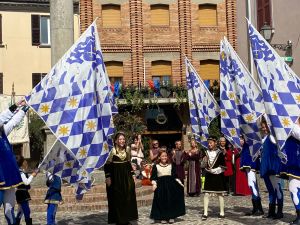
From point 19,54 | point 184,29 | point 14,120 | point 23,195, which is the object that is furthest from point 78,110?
point 19,54

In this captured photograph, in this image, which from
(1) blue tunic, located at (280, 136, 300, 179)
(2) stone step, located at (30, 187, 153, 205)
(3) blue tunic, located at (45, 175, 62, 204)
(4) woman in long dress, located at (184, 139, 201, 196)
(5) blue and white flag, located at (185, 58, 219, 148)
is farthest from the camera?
(4) woman in long dress, located at (184, 139, 201, 196)

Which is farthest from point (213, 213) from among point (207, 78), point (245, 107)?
point (207, 78)

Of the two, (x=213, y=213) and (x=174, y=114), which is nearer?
(x=213, y=213)

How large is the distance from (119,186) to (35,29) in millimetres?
25326

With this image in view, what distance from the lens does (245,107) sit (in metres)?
10.6

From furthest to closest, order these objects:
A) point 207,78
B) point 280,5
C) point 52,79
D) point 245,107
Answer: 1. point 207,78
2. point 280,5
3. point 245,107
4. point 52,79

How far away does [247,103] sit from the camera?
10633mm

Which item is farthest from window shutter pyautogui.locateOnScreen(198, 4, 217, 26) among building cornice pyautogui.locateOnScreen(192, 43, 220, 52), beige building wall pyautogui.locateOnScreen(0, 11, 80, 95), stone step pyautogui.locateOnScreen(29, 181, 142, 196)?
stone step pyautogui.locateOnScreen(29, 181, 142, 196)

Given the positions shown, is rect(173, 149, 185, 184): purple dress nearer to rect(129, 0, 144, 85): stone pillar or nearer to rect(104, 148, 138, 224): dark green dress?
rect(104, 148, 138, 224): dark green dress

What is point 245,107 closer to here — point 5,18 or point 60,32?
point 60,32

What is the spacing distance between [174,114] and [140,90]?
3.05 metres

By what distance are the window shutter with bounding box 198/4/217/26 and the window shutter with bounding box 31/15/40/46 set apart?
33.6 feet

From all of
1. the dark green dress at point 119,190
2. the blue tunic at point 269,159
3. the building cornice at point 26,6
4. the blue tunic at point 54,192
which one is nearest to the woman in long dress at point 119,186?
the dark green dress at point 119,190

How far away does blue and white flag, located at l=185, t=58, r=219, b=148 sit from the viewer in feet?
42.6
